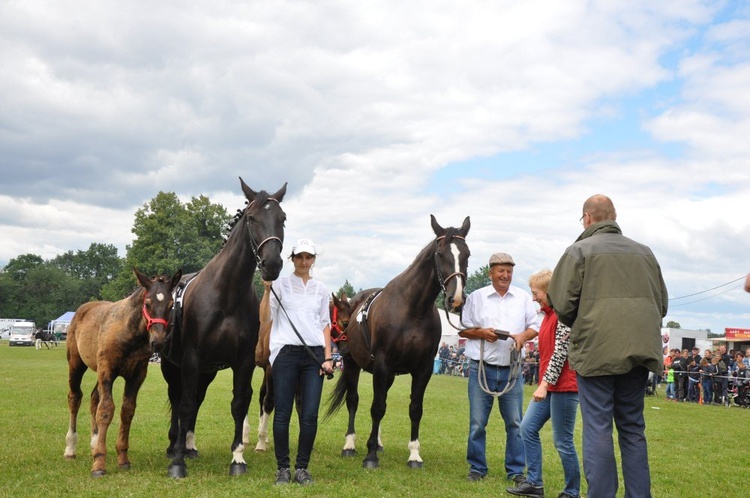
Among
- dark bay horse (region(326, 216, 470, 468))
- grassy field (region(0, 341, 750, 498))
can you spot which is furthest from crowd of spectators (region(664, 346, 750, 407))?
dark bay horse (region(326, 216, 470, 468))

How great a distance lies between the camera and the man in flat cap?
7469mm

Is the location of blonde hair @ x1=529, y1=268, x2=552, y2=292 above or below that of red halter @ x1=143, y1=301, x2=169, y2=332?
above


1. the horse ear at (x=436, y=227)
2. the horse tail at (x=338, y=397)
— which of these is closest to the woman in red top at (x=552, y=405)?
the horse ear at (x=436, y=227)

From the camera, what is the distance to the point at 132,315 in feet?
25.8

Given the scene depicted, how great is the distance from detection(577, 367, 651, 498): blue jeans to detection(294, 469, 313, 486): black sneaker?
127 inches

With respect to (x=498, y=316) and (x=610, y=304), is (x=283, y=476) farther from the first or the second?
(x=610, y=304)

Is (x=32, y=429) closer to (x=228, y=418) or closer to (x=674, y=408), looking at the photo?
(x=228, y=418)

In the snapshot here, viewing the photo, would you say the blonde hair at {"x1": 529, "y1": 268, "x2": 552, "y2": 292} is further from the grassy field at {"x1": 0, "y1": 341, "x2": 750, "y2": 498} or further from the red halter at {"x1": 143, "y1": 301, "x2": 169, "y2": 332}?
the red halter at {"x1": 143, "y1": 301, "x2": 169, "y2": 332}

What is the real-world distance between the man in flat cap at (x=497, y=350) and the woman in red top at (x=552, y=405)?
2.12 feet

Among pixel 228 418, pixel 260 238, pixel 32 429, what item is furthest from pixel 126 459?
pixel 228 418

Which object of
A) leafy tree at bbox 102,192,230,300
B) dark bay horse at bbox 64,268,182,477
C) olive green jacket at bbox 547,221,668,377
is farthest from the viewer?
leafy tree at bbox 102,192,230,300

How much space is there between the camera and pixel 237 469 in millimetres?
7594

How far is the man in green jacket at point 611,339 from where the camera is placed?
4711 mm

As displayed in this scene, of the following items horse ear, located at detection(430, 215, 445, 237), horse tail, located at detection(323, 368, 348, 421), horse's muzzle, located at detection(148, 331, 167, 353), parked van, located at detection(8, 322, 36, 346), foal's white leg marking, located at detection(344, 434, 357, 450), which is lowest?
parked van, located at detection(8, 322, 36, 346)
